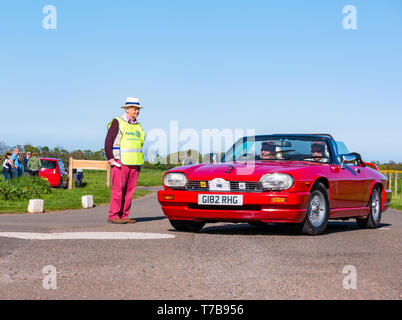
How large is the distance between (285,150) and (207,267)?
433 cm

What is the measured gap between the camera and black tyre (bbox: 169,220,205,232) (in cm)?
930

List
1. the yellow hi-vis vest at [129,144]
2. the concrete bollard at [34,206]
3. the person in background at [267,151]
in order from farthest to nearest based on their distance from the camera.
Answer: the concrete bollard at [34,206], the yellow hi-vis vest at [129,144], the person in background at [267,151]

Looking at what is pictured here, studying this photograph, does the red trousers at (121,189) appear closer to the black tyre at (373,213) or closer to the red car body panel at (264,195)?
the red car body panel at (264,195)

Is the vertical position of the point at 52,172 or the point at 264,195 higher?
the point at 264,195

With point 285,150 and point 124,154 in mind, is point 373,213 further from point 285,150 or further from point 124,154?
point 124,154

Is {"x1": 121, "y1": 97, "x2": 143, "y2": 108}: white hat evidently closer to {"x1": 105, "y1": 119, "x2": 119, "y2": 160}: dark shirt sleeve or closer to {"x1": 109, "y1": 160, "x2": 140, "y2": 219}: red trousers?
{"x1": 105, "y1": 119, "x2": 119, "y2": 160}: dark shirt sleeve

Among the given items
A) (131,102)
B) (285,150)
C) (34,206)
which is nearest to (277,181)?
(285,150)

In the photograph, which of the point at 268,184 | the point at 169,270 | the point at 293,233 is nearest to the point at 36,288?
the point at 169,270

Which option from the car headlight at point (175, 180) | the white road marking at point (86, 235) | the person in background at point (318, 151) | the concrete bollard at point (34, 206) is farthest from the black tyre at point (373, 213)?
the concrete bollard at point (34, 206)

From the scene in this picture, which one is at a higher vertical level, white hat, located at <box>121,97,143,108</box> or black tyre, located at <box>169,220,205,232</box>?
white hat, located at <box>121,97,143,108</box>

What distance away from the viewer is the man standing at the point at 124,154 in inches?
423

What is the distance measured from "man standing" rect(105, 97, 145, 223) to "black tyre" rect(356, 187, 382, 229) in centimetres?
379

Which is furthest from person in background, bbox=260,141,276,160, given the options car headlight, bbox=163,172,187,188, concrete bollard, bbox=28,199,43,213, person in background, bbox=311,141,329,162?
concrete bollard, bbox=28,199,43,213

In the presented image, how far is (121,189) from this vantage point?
424 inches
